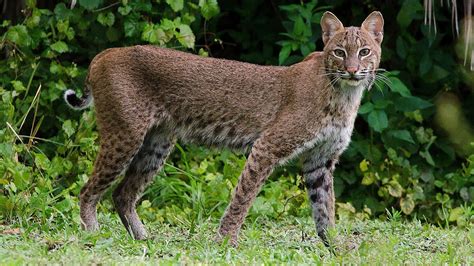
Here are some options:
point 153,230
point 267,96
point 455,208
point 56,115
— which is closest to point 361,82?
Answer: point 267,96

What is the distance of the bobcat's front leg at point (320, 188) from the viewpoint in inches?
310

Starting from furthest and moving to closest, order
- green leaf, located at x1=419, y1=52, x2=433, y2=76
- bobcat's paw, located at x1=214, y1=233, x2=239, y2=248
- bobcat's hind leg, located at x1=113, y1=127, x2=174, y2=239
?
green leaf, located at x1=419, y1=52, x2=433, y2=76
bobcat's hind leg, located at x1=113, y1=127, x2=174, y2=239
bobcat's paw, located at x1=214, y1=233, x2=239, y2=248

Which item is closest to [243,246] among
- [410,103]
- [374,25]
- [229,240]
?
[229,240]

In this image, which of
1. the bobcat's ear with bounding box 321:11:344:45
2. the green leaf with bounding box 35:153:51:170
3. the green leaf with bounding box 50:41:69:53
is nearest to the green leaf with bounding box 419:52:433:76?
the bobcat's ear with bounding box 321:11:344:45

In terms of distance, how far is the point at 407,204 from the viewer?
33.2 feet

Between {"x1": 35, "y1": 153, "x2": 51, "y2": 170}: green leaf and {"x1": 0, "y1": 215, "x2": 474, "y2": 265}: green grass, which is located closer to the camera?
{"x1": 0, "y1": 215, "x2": 474, "y2": 265}: green grass

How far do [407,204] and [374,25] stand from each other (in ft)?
8.84

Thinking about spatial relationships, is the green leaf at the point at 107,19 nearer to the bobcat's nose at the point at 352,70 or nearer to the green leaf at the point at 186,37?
the green leaf at the point at 186,37

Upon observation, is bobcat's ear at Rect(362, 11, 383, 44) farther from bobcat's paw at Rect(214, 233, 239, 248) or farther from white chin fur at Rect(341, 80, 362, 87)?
bobcat's paw at Rect(214, 233, 239, 248)

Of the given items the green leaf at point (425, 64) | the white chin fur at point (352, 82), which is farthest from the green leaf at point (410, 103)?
the white chin fur at point (352, 82)

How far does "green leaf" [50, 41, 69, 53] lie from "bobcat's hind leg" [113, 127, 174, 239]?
1.76 m

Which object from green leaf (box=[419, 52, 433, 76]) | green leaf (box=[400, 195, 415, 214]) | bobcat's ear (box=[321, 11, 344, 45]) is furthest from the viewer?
green leaf (box=[419, 52, 433, 76])

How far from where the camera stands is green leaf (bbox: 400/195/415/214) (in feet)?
33.0

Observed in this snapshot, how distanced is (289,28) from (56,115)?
2249mm
